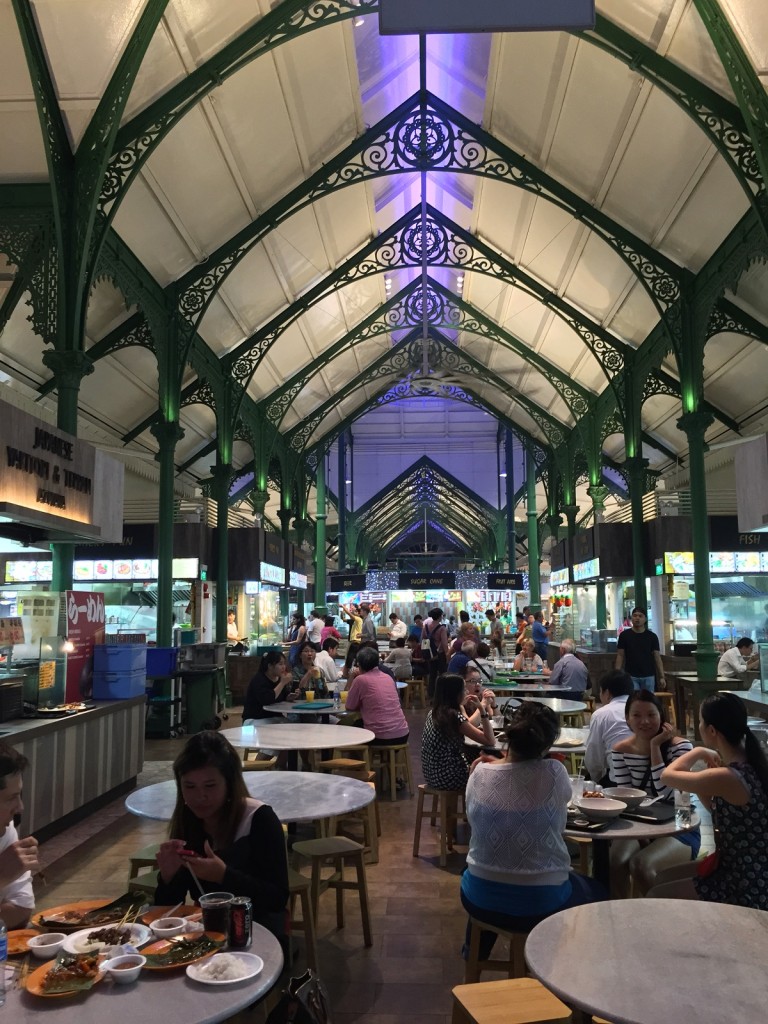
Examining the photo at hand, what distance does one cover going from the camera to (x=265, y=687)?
6934 mm

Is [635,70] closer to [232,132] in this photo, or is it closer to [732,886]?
[232,132]

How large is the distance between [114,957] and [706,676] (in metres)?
9.05

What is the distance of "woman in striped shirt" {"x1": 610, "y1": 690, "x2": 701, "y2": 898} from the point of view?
3705mm

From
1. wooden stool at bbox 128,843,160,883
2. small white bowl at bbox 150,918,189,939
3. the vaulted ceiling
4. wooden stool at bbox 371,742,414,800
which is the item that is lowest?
wooden stool at bbox 371,742,414,800

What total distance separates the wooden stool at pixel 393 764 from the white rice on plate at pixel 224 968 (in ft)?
15.9

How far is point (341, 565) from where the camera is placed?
81.7 ft

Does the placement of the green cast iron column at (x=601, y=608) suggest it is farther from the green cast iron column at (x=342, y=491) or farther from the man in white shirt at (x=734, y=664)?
the green cast iron column at (x=342, y=491)

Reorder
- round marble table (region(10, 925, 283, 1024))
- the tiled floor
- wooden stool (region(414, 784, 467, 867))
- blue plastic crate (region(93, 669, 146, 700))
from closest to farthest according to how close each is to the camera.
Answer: round marble table (region(10, 925, 283, 1024))
the tiled floor
wooden stool (region(414, 784, 467, 867))
blue plastic crate (region(93, 669, 146, 700))

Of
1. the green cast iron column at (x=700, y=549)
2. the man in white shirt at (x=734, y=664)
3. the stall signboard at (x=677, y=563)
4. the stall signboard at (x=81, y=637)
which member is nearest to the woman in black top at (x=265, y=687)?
the stall signboard at (x=81, y=637)

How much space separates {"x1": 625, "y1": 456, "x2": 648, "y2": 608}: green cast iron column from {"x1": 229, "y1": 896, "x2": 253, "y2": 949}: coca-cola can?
1187cm

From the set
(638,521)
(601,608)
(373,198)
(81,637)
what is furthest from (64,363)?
(601,608)

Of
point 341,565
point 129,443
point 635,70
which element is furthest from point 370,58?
point 341,565

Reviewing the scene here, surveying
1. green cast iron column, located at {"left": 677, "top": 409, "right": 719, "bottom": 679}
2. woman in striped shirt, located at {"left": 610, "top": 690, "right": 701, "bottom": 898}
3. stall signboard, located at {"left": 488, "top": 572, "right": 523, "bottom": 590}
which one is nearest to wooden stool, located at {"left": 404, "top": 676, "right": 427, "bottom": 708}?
green cast iron column, located at {"left": 677, "top": 409, "right": 719, "bottom": 679}

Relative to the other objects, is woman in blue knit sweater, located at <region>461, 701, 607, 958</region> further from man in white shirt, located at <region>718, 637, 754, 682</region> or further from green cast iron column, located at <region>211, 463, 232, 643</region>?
green cast iron column, located at <region>211, 463, 232, 643</region>
